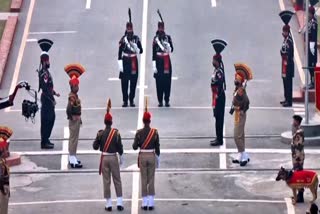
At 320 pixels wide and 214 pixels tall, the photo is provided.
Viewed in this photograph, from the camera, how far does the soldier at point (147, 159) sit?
27391 mm

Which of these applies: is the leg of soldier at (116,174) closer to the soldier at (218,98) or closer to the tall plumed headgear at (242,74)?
the tall plumed headgear at (242,74)

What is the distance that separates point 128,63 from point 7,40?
6002mm

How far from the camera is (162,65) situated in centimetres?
3553

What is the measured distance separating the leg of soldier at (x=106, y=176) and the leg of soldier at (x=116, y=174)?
0.08 metres

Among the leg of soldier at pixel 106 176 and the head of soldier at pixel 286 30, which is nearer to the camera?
the leg of soldier at pixel 106 176

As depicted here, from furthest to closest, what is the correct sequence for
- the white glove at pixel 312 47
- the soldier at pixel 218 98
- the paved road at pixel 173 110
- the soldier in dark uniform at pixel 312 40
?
1. the white glove at pixel 312 47
2. the soldier in dark uniform at pixel 312 40
3. the soldier at pixel 218 98
4. the paved road at pixel 173 110

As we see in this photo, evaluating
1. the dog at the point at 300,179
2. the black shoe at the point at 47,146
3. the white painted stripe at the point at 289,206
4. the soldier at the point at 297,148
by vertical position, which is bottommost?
the white painted stripe at the point at 289,206

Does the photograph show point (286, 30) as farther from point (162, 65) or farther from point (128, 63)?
point (128, 63)

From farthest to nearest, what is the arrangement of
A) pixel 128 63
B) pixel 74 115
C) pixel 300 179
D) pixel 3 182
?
pixel 128 63 → pixel 74 115 → pixel 300 179 → pixel 3 182

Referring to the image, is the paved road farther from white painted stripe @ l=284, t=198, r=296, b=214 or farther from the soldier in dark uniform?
the soldier in dark uniform

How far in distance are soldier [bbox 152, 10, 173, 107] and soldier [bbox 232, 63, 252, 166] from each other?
4.95 metres

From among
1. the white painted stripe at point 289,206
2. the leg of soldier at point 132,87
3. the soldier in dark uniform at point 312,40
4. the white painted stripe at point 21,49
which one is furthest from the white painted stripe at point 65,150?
the soldier in dark uniform at point 312,40

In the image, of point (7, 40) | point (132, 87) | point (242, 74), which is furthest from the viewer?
point (7, 40)

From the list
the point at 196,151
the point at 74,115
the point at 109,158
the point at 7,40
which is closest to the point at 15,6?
the point at 7,40
